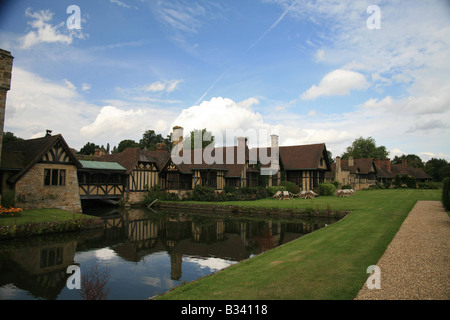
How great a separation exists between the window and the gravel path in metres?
18.7

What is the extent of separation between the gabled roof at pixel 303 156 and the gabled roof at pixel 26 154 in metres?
22.9

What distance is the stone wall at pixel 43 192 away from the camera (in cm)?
1647

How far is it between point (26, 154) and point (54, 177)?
217cm

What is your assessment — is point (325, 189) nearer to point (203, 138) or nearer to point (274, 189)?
point (274, 189)

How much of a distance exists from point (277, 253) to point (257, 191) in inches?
776

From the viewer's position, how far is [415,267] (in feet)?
20.6

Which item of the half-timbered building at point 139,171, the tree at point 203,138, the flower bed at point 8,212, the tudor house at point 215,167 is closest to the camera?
the flower bed at point 8,212

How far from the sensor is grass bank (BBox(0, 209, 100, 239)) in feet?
39.4

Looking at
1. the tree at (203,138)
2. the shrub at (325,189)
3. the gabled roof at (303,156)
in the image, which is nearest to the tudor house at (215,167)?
the gabled roof at (303,156)

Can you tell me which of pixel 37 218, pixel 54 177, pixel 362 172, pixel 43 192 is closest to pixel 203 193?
pixel 54 177

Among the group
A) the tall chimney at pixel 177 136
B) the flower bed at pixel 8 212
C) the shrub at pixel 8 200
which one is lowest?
the flower bed at pixel 8 212

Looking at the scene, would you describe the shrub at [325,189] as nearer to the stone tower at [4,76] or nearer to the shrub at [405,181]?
the shrub at [405,181]
